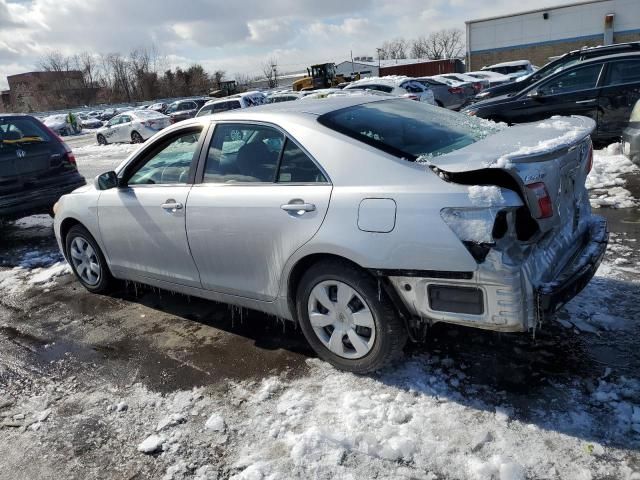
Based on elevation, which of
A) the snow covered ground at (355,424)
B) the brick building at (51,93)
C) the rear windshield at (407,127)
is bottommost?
the snow covered ground at (355,424)

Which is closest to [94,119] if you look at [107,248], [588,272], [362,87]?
[362,87]

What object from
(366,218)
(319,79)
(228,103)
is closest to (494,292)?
(366,218)

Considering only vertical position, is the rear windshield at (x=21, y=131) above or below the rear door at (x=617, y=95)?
above

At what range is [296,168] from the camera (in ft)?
11.1

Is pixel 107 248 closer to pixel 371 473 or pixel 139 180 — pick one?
pixel 139 180

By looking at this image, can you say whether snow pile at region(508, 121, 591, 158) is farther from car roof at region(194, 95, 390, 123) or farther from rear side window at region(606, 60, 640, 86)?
rear side window at region(606, 60, 640, 86)

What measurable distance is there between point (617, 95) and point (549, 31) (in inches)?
1837

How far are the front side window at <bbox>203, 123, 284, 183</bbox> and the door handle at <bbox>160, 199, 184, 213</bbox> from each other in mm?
274

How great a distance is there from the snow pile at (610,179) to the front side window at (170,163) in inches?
188

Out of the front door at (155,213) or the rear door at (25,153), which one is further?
the rear door at (25,153)

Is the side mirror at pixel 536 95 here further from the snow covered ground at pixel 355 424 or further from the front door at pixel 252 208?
the front door at pixel 252 208

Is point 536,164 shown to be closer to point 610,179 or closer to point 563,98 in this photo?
point 610,179

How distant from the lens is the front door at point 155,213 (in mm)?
3965

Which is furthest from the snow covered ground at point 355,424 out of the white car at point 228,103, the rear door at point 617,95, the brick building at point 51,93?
the brick building at point 51,93
